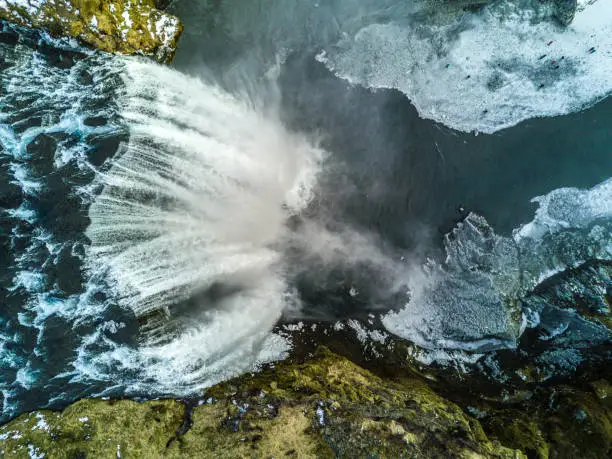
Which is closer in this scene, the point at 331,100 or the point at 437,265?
the point at 437,265

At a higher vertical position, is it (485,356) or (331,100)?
(331,100)

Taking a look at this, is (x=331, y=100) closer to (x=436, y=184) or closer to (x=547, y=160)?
(x=436, y=184)

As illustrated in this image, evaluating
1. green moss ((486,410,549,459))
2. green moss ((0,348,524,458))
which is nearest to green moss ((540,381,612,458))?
green moss ((486,410,549,459))

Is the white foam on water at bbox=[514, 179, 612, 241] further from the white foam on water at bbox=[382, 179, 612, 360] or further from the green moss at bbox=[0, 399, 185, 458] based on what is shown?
the green moss at bbox=[0, 399, 185, 458]

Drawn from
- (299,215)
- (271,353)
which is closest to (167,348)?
(271,353)

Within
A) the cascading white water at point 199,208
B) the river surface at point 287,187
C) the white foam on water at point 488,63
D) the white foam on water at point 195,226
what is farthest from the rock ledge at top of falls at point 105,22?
the white foam on water at point 488,63

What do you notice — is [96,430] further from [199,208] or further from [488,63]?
[488,63]

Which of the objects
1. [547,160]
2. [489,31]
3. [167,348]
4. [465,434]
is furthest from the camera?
[489,31]
